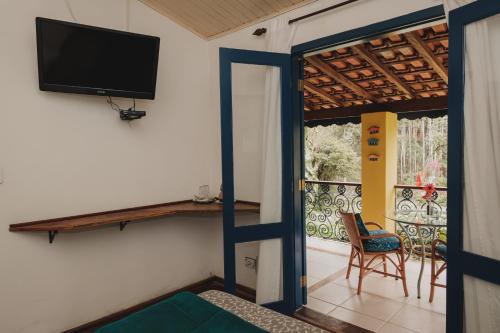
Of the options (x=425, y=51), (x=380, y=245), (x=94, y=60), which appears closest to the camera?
(x=94, y=60)

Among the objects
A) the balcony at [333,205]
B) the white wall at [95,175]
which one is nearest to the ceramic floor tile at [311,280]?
the white wall at [95,175]

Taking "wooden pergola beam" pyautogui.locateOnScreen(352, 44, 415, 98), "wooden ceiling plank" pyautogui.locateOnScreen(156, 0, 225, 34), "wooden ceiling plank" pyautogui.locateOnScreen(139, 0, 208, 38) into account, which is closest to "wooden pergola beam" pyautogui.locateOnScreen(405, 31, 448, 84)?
"wooden pergola beam" pyautogui.locateOnScreen(352, 44, 415, 98)

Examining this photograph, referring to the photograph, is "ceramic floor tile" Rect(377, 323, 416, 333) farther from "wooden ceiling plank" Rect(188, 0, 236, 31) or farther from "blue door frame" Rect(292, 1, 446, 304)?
"wooden ceiling plank" Rect(188, 0, 236, 31)

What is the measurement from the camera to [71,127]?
2592mm

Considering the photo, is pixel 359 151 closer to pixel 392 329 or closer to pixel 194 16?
pixel 392 329

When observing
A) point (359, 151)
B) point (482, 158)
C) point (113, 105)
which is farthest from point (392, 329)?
point (359, 151)

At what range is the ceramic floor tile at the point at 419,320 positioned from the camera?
272cm

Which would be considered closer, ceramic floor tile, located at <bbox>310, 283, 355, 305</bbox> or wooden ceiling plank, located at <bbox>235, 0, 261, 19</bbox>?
wooden ceiling plank, located at <bbox>235, 0, 261, 19</bbox>

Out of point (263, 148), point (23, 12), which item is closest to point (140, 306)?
point (263, 148)

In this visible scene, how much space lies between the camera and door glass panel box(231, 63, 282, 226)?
9.37 feet

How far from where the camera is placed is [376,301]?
10.6ft

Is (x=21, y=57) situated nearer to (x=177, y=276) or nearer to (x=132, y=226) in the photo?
(x=132, y=226)

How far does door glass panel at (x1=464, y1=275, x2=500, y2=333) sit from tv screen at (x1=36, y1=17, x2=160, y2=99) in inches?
113

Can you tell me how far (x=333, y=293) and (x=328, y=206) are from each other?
2.68 meters
